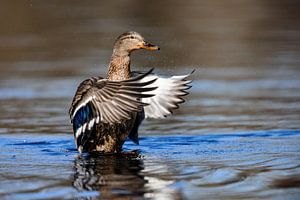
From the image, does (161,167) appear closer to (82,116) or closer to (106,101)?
(106,101)

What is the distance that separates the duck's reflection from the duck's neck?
86 centimetres

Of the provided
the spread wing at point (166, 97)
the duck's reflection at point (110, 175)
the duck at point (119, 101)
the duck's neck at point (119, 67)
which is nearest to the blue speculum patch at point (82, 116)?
the duck at point (119, 101)

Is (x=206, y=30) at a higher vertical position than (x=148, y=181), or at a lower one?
higher

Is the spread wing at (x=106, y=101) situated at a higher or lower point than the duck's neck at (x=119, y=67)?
lower

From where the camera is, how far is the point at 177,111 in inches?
466

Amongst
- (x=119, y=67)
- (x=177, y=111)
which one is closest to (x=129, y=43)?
(x=119, y=67)

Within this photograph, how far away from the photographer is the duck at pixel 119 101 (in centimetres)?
862

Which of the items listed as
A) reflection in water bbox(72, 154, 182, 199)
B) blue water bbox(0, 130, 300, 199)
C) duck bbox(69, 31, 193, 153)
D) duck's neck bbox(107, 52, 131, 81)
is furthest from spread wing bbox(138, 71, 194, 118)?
reflection in water bbox(72, 154, 182, 199)

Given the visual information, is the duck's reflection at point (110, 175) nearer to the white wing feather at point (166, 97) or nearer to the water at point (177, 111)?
the water at point (177, 111)

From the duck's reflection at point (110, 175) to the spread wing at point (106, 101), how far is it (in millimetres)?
405

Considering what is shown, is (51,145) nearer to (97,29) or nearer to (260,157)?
(260,157)

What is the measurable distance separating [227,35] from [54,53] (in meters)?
3.88

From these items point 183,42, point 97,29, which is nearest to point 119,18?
point 97,29

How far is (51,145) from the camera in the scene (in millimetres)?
9781
